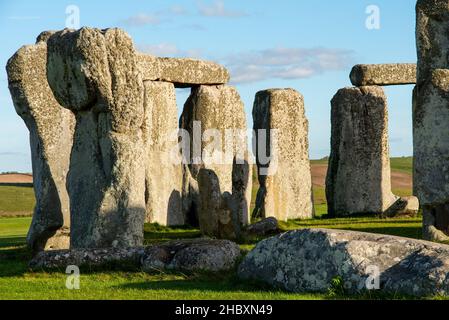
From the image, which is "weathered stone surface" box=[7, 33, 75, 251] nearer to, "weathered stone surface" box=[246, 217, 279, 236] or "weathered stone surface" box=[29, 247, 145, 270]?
"weathered stone surface" box=[246, 217, 279, 236]

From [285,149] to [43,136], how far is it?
1075 cm

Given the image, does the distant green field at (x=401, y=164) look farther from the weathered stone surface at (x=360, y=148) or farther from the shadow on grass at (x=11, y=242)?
the shadow on grass at (x=11, y=242)

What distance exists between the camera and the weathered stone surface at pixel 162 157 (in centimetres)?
2484

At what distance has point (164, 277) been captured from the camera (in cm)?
1211

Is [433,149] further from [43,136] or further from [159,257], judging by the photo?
[43,136]

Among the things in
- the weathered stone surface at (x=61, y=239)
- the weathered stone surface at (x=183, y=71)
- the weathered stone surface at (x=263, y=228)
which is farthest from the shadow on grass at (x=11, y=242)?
the weathered stone surface at (x=183, y=71)

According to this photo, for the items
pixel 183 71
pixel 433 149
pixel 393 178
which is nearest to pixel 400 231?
pixel 433 149

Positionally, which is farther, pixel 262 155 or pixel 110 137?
pixel 262 155

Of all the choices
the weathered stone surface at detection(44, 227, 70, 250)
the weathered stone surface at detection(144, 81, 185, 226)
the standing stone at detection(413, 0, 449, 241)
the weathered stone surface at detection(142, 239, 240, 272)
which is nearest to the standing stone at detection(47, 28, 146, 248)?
the weathered stone surface at detection(142, 239, 240, 272)

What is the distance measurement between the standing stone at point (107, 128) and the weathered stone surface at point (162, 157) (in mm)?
9377

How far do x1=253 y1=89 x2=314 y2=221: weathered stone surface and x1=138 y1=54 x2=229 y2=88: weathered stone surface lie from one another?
130cm

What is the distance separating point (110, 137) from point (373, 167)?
15168mm
